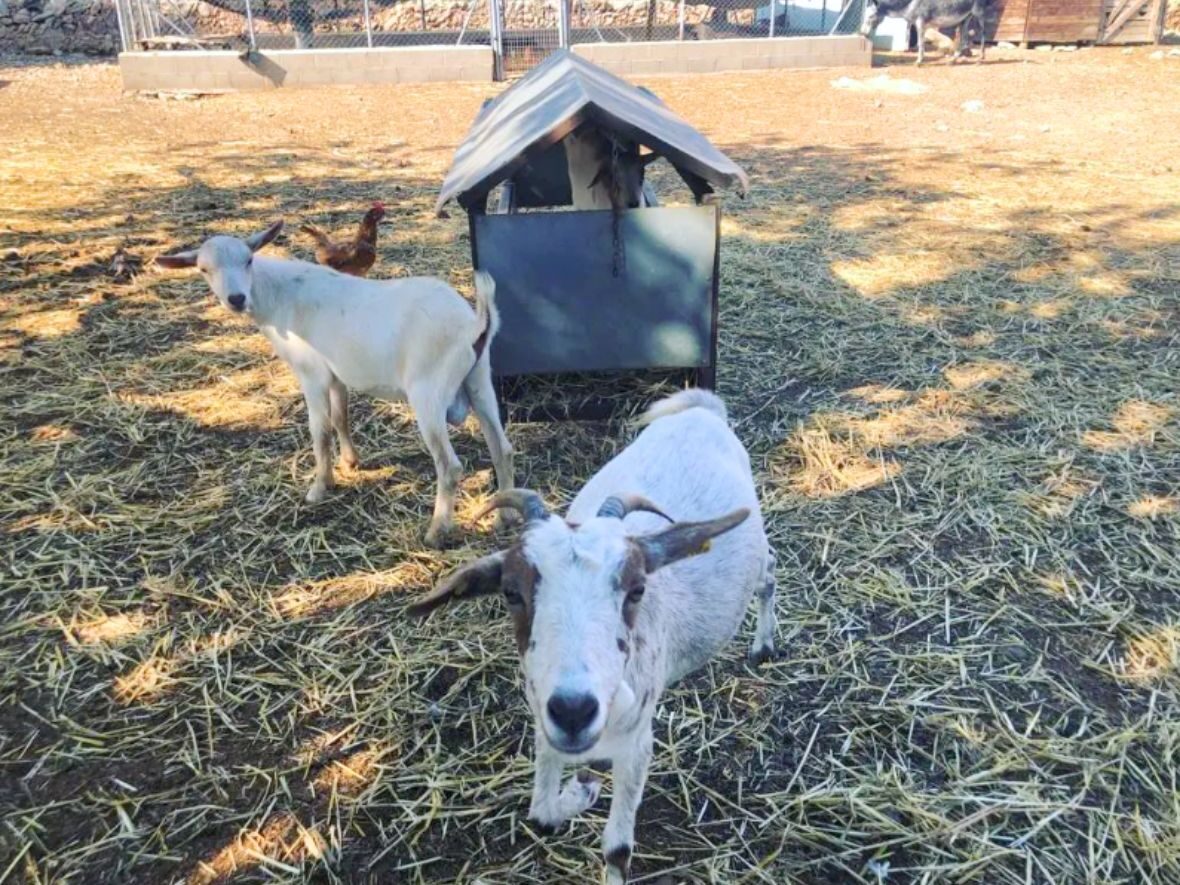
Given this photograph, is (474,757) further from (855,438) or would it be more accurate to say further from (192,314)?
(192,314)

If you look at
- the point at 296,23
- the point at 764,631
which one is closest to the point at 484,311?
the point at 764,631

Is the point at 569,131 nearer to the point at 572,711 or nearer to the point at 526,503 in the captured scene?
the point at 526,503

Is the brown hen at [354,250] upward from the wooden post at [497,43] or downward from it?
downward

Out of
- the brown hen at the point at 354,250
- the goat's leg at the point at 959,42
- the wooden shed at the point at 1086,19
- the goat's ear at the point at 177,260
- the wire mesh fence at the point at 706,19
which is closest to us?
the goat's ear at the point at 177,260

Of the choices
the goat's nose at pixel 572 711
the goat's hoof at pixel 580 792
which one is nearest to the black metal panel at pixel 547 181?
the goat's hoof at pixel 580 792

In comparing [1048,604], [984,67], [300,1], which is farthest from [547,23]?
[1048,604]

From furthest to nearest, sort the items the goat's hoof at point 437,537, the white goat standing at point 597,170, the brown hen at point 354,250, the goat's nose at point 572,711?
the brown hen at point 354,250 → the white goat standing at point 597,170 → the goat's hoof at point 437,537 → the goat's nose at point 572,711

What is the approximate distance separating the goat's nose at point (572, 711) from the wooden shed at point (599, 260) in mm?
3152

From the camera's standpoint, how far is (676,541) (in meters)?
2.32

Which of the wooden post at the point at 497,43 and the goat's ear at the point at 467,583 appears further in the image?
the wooden post at the point at 497,43

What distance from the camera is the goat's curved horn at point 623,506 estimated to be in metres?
2.50

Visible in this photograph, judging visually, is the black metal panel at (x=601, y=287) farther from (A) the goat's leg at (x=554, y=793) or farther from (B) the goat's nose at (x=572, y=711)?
(B) the goat's nose at (x=572, y=711)

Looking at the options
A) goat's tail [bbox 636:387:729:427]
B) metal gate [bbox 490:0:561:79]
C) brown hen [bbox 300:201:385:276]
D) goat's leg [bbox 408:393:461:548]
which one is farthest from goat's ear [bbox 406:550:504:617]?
metal gate [bbox 490:0:561:79]

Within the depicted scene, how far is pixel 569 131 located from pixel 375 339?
1482 mm
